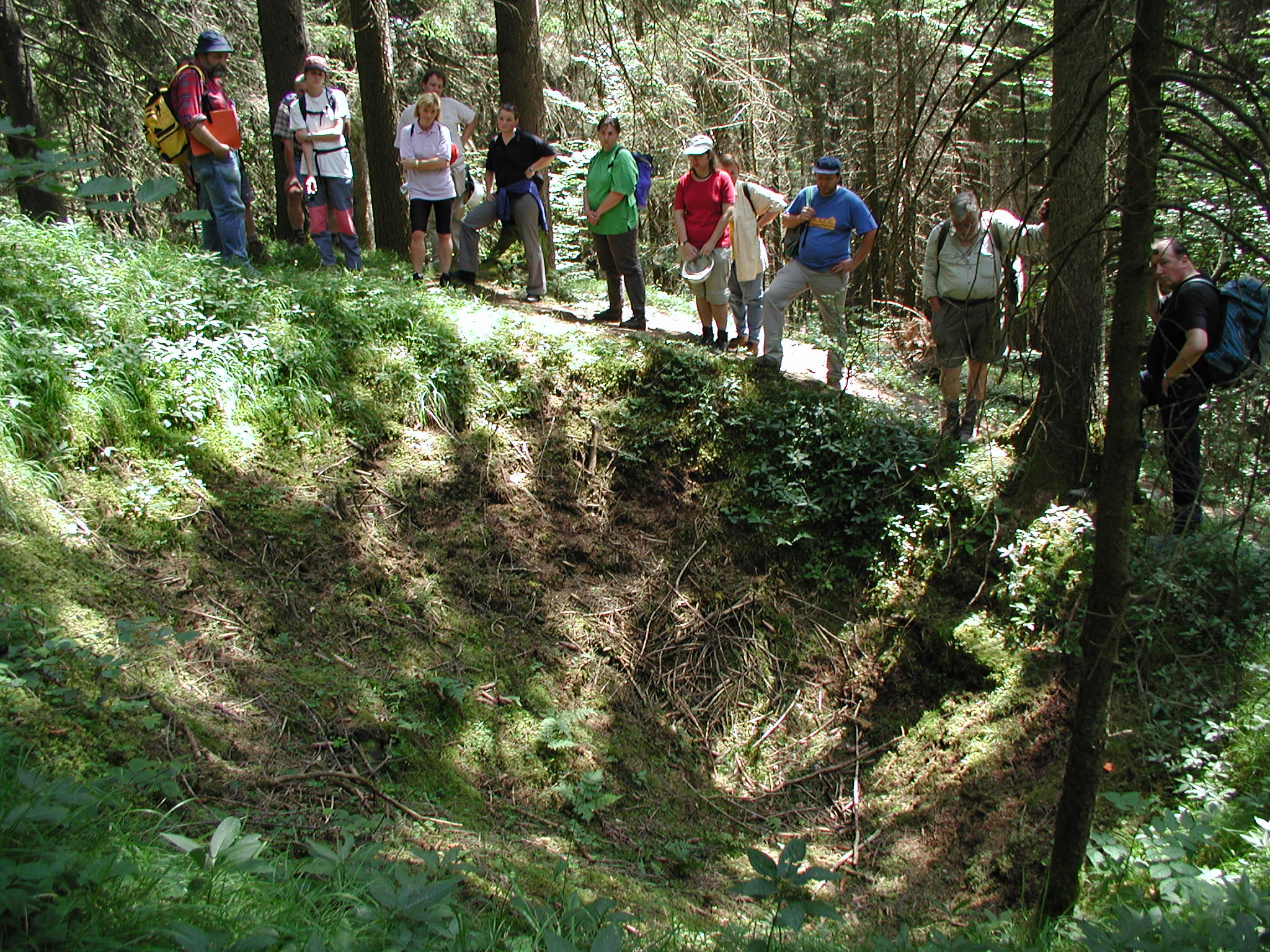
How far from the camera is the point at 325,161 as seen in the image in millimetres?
8367

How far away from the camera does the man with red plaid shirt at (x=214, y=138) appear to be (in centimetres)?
727

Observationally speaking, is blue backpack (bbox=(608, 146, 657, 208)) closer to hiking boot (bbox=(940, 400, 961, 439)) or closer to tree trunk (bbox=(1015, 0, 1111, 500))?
hiking boot (bbox=(940, 400, 961, 439))

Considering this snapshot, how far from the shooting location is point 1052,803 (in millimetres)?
4828

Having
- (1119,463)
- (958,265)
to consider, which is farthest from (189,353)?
(958,265)

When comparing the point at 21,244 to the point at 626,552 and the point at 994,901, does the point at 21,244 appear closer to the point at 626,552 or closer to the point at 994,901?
the point at 626,552

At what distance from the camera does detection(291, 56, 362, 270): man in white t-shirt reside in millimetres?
8234

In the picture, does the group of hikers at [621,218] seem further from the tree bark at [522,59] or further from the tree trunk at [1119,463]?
the tree trunk at [1119,463]

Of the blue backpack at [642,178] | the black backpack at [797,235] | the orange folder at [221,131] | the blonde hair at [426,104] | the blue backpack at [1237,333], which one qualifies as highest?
the blonde hair at [426,104]

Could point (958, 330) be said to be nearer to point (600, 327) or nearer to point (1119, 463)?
point (600, 327)

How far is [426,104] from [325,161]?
1.19 m

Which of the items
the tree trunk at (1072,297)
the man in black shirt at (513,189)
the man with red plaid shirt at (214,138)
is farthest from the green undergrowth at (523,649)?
the man in black shirt at (513,189)

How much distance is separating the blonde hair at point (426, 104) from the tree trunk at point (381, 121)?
1.90 metres

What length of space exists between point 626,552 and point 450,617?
5.23ft

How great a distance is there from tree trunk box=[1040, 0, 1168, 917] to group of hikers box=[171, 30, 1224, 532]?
3255 mm
